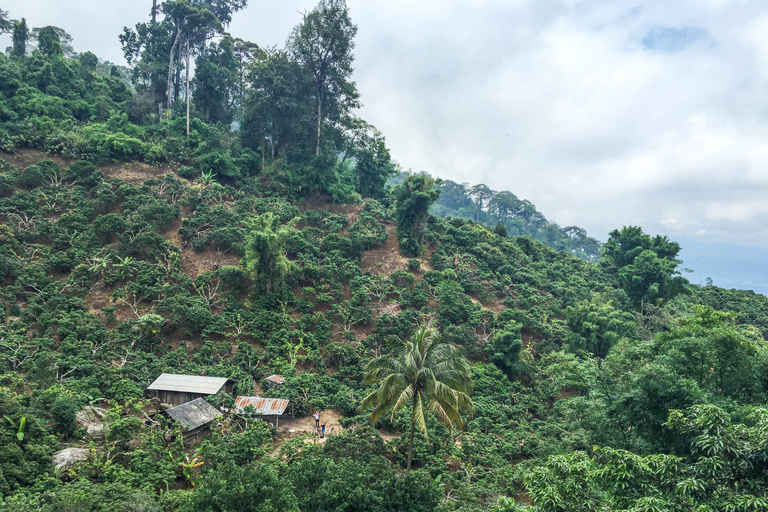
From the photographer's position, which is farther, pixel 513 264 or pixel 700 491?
pixel 513 264

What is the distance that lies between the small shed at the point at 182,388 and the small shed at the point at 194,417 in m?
0.72

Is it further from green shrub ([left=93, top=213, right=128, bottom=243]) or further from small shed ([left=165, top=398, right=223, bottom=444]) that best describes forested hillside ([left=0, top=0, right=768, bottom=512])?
small shed ([left=165, top=398, right=223, bottom=444])

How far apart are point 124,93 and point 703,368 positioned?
42556mm

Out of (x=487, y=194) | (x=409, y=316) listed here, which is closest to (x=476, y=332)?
(x=409, y=316)

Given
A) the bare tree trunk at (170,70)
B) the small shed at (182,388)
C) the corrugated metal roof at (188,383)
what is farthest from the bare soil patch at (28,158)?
the small shed at (182,388)

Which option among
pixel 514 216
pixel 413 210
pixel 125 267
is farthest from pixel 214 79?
pixel 514 216

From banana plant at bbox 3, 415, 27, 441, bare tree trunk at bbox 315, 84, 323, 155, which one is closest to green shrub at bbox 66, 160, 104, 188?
bare tree trunk at bbox 315, 84, 323, 155

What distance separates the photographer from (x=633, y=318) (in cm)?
2400

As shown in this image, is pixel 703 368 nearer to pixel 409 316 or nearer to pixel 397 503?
pixel 397 503

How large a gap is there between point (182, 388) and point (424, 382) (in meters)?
10.2

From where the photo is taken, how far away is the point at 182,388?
15.7 metres

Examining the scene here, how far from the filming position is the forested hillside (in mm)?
9602

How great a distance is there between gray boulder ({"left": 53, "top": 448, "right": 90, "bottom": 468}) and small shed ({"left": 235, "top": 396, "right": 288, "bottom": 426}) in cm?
509

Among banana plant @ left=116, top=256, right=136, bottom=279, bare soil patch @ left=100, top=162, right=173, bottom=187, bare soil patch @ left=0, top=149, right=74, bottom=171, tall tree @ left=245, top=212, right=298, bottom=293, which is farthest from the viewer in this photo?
bare soil patch @ left=100, top=162, right=173, bottom=187
